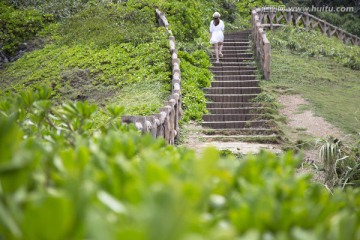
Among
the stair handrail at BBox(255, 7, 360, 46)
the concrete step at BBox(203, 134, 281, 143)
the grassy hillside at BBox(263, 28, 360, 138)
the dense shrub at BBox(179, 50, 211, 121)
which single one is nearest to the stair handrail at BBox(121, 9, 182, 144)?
the dense shrub at BBox(179, 50, 211, 121)

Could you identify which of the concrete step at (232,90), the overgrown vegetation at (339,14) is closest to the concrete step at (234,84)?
the concrete step at (232,90)

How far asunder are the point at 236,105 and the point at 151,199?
11631 mm

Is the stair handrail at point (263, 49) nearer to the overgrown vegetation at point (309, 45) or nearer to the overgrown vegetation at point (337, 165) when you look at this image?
the overgrown vegetation at point (309, 45)

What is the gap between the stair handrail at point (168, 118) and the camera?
646 centimetres

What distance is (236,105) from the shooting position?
12.5 meters

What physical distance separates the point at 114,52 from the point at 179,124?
378 centimetres

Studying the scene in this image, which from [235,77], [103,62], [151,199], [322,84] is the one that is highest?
[151,199]

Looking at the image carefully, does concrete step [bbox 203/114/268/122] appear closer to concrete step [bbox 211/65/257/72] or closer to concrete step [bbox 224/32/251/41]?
concrete step [bbox 211/65/257/72]

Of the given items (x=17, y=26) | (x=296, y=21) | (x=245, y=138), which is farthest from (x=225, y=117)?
(x=296, y=21)

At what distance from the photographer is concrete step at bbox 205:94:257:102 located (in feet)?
41.7

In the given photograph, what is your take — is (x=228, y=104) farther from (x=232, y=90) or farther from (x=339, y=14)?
(x=339, y=14)

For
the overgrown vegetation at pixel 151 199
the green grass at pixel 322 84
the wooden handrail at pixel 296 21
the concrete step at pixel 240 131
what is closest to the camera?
the overgrown vegetation at pixel 151 199

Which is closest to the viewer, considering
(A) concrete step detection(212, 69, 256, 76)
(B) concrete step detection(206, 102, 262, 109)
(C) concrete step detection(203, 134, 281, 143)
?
(C) concrete step detection(203, 134, 281, 143)

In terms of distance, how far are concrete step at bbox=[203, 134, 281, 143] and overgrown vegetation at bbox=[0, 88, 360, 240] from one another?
836cm
